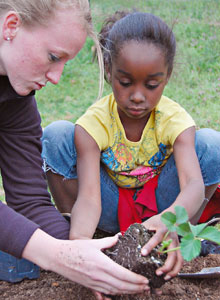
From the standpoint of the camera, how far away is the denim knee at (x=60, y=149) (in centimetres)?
238

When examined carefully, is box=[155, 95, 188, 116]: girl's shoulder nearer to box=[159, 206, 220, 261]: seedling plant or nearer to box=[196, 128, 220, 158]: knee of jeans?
box=[196, 128, 220, 158]: knee of jeans

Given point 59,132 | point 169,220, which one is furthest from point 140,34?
point 169,220

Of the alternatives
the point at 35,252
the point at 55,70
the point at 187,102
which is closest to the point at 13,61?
the point at 55,70

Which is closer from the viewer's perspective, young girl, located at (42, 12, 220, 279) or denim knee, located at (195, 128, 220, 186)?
young girl, located at (42, 12, 220, 279)

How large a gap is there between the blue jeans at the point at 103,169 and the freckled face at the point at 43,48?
2.06 ft

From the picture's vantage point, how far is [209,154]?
2.35 metres

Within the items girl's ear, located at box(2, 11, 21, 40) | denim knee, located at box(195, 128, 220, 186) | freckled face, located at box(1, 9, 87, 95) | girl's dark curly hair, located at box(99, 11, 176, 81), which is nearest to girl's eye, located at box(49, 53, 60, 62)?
freckled face, located at box(1, 9, 87, 95)

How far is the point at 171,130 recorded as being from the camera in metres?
2.27

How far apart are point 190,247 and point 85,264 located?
1.26 ft

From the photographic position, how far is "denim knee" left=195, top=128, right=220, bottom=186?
7.72 ft

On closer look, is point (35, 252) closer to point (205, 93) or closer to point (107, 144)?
point (107, 144)

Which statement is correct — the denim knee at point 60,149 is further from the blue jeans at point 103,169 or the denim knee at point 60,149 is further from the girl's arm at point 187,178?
the girl's arm at point 187,178

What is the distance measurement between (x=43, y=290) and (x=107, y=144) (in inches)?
30.8

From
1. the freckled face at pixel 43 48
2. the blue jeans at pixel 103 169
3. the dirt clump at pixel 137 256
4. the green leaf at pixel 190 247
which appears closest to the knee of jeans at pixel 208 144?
the blue jeans at pixel 103 169
